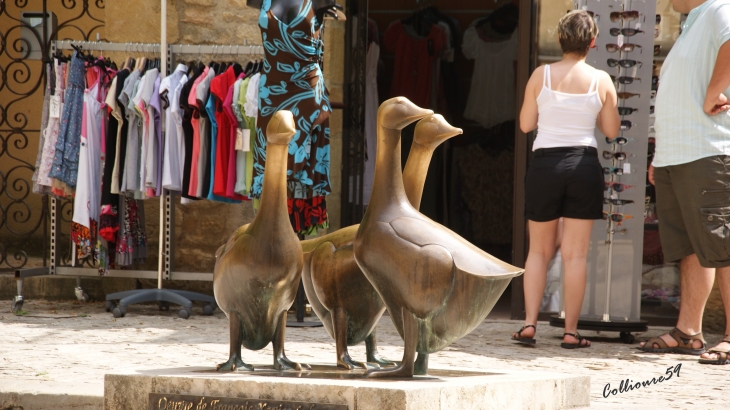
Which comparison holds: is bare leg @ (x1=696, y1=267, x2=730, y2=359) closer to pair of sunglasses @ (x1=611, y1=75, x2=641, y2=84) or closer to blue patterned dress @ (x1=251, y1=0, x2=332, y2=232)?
pair of sunglasses @ (x1=611, y1=75, x2=641, y2=84)

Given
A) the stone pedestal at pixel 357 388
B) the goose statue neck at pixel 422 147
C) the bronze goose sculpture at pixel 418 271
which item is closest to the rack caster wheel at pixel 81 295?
the stone pedestal at pixel 357 388

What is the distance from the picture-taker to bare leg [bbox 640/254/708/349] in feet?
17.0

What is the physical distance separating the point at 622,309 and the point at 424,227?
3788 mm

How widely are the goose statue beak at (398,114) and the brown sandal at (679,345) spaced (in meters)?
3.31

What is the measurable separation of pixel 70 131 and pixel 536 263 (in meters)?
3.52

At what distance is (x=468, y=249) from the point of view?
248 cm

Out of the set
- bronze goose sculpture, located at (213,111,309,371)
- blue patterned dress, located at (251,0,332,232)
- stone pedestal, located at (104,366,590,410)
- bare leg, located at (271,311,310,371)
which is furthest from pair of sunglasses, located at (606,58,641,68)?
bare leg, located at (271,311,310,371)

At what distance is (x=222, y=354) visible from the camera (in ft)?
15.6

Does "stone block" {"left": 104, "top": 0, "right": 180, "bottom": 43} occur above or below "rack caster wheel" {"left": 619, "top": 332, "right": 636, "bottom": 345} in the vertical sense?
above

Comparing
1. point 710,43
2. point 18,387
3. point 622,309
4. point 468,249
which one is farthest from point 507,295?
point 468,249

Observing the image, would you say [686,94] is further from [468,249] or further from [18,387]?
[18,387]

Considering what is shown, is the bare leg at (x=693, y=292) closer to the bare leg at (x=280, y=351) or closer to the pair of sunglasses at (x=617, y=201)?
the pair of sunglasses at (x=617, y=201)

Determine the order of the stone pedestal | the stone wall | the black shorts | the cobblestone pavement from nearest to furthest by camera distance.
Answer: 1. the stone pedestal
2. the cobblestone pavement
3. the black shorts
4. the stone wall

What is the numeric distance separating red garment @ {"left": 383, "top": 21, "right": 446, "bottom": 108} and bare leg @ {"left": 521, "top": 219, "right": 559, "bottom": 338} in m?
3.05
